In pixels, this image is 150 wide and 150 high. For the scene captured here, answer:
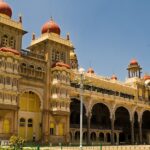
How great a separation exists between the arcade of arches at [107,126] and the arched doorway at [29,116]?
33.9ft

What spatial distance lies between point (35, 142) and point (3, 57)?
15.2 metres

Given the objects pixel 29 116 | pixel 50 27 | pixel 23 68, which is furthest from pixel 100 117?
pixel 23 68

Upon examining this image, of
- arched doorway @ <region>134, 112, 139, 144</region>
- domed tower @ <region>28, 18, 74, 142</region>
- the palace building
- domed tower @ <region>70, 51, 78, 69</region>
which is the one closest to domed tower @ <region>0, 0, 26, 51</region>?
the palace building

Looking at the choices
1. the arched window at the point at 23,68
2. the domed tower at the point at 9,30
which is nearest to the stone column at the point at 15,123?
the arched window at the point at 23,68

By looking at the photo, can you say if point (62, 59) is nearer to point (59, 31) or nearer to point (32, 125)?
point (59, 31)

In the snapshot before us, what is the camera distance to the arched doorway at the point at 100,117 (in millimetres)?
68881

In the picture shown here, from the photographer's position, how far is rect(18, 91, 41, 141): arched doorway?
50.6 meters

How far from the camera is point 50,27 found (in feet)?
185

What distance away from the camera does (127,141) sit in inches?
3012

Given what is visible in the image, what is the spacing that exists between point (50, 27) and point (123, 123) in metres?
34.5

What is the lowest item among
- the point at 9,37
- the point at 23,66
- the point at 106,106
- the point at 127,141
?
the point at 127,141

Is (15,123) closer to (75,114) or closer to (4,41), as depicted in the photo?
(4,41)

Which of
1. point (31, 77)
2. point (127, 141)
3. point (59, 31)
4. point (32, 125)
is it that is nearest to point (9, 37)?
point (31, 77)

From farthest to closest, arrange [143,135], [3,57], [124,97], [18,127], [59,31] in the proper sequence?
[143,135]
[124,97]
[59,31]
[18,127]
[3,57]
